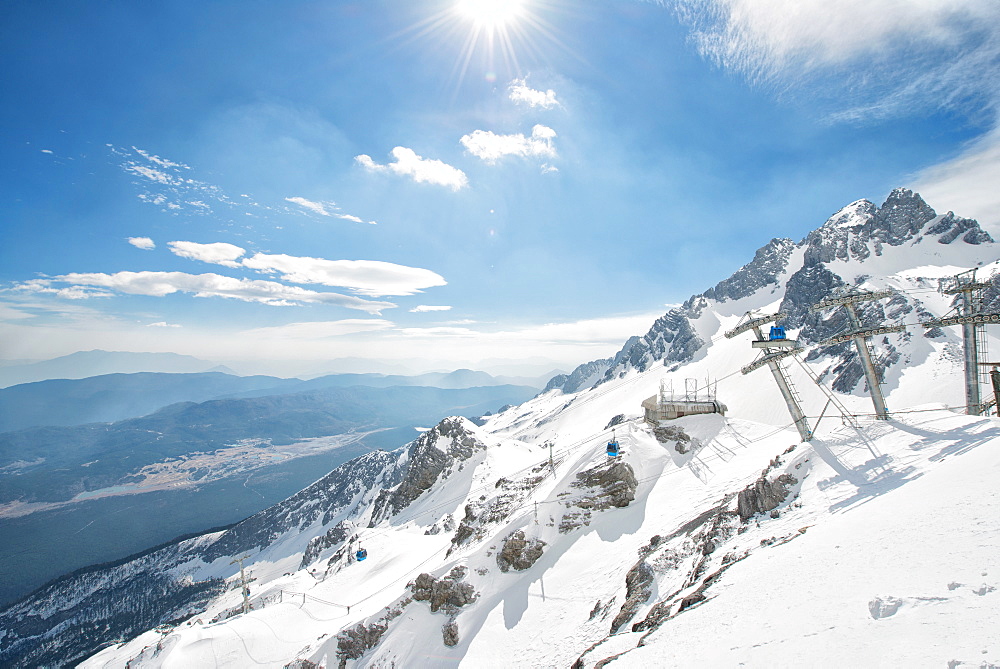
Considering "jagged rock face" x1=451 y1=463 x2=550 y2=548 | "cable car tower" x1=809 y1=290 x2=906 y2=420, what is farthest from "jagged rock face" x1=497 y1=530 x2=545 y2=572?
"cable car tower" x1=809 y1=290 x2=906 y2=420

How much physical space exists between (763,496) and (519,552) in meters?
17.5

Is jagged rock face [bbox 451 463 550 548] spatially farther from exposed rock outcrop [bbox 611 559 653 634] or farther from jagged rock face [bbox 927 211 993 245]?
jagged rock face [bbox 927 211 993 245]

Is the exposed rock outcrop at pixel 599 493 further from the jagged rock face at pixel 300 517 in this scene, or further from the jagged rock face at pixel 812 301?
the jagged rock face at pixel 300 517

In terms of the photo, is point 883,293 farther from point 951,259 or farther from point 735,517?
point 951,259

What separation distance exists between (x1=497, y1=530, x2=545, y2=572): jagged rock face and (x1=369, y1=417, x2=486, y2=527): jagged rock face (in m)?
60.7

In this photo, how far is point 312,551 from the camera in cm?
12431

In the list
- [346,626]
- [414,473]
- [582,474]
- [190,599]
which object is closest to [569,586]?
[582,474]

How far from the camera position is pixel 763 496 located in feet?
60.9

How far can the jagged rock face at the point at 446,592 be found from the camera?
28.2 m

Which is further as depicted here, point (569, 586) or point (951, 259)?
point (951, 259)

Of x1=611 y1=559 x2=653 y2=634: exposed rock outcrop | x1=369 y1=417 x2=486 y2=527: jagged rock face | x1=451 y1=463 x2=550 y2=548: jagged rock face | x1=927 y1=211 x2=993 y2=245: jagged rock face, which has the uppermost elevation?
x1=927 y1=211 x2=993 y2=245: jagged rock face

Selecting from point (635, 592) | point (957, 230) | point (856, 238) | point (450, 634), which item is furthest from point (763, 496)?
point (957, 230)

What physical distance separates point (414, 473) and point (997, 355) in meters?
120

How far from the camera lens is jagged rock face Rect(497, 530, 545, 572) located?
92.5 feet
